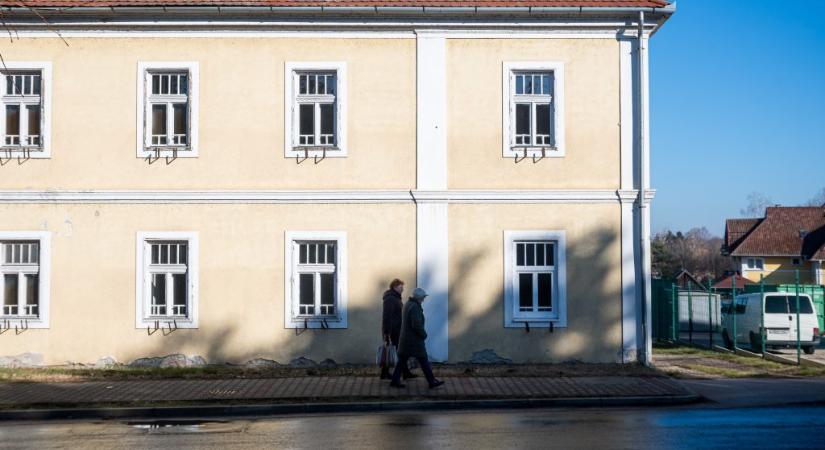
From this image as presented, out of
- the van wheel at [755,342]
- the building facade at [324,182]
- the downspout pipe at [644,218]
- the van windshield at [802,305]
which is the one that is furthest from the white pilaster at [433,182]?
the van windshield at [802,305]

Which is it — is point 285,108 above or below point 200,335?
above

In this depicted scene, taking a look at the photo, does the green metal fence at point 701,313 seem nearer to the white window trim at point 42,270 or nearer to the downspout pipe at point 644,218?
the downspout pipe at point 644,218

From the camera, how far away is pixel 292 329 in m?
18.3

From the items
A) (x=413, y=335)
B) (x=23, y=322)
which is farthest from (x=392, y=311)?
(x=23, y=322)

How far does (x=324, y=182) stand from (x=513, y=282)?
4.08m

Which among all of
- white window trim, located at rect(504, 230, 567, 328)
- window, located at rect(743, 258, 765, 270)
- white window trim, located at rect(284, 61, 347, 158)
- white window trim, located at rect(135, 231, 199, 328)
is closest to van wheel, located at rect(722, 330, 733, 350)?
white window trim, located at rect(504, 230, 567, 328)

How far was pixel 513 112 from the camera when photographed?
60.9ft

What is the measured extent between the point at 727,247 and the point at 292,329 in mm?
76408

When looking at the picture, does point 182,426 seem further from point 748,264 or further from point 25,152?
point 748,264

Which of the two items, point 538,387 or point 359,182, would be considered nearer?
point 538,387

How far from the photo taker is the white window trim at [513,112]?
18453 mm

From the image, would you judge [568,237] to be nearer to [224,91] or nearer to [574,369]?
[574,369]

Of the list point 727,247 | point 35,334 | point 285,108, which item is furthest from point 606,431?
point 727,247

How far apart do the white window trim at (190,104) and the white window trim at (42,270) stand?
96.0 inches
